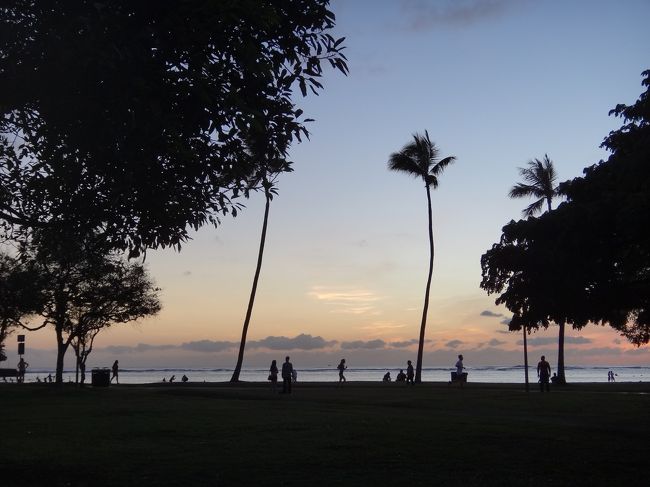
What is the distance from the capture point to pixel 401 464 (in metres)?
12.0

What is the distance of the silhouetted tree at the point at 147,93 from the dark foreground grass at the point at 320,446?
3.76 metres

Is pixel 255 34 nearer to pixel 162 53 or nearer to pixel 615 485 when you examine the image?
pixel 162 53

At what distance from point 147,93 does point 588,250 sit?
50.4ft

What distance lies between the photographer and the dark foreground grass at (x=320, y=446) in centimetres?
1087

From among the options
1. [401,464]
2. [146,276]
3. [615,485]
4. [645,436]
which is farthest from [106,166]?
[146,276]

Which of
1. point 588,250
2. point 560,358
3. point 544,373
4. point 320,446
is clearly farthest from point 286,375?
point 560,358

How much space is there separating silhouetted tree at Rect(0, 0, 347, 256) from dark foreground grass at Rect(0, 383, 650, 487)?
3761 millimetres

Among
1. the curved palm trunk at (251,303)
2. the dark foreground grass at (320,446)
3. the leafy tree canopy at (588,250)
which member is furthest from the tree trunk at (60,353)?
the leafy tree canopy at (588,250)

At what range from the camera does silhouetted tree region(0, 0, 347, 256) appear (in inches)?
325

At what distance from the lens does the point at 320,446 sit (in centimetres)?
1399

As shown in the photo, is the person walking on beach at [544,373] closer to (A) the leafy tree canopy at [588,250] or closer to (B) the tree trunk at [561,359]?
(B) the tree trunk at [561,359]

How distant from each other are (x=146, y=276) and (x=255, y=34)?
119 feet

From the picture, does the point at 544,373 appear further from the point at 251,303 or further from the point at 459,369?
the point at 251,303

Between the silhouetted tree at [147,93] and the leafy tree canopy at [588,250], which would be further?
the leafy tree canopy at [588,250]
